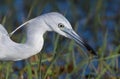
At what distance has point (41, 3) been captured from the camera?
954 centimetres

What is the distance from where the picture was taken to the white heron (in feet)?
16.8

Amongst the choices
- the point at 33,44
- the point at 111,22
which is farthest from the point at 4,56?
the point at 111,22

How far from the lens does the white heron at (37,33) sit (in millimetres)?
5121

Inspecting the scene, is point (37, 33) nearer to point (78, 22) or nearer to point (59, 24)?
point (59, 24)

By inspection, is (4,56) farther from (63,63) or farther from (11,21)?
(11,21)

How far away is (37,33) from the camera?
517 cm

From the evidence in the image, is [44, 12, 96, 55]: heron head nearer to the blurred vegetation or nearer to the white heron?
the white heron

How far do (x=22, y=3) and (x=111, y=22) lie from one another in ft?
4.36

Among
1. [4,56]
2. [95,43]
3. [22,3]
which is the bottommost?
[22,3]

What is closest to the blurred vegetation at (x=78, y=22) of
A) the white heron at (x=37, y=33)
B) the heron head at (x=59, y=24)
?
the white heron at (x=37, y=33)

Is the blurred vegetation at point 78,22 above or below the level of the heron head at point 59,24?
below

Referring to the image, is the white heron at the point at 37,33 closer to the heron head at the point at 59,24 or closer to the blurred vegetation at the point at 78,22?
the heron head at the point at 59,24

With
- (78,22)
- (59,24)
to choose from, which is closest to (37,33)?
(59,24)

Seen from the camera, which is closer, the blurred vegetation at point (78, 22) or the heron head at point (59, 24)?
the heron head at point (59, 24)
